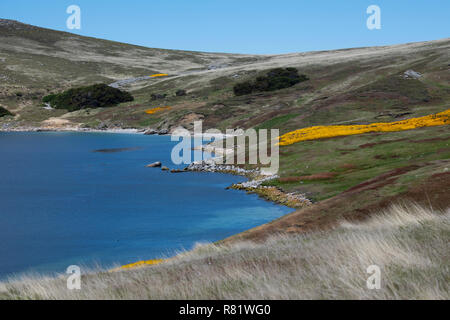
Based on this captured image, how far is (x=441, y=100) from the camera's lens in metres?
83.4

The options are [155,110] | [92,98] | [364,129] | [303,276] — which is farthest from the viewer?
[92,98]

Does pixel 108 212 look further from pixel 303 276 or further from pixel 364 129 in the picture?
pixel 303 276

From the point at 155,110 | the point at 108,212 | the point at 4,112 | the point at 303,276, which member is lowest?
the point at 108,212

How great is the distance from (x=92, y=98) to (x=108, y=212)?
4296 inches

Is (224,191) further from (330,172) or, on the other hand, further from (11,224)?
(11,224)

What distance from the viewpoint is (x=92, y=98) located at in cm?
14525

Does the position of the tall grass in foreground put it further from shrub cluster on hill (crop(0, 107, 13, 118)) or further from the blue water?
shrub cluster on hill (crop(0, 107, 13, 118))

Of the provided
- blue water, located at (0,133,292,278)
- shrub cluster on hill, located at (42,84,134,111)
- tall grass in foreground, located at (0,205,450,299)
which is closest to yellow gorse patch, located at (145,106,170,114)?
shrub cluster on hill, located at (42,84,134,111)

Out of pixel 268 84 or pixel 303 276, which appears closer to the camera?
pixel 303 276

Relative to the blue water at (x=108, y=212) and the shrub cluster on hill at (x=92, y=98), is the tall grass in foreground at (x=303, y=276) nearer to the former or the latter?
the blue water at (x=108, y=212)

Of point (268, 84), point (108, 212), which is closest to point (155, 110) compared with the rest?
point (268, 84)

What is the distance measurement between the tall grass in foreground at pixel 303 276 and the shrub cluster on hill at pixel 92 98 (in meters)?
138
